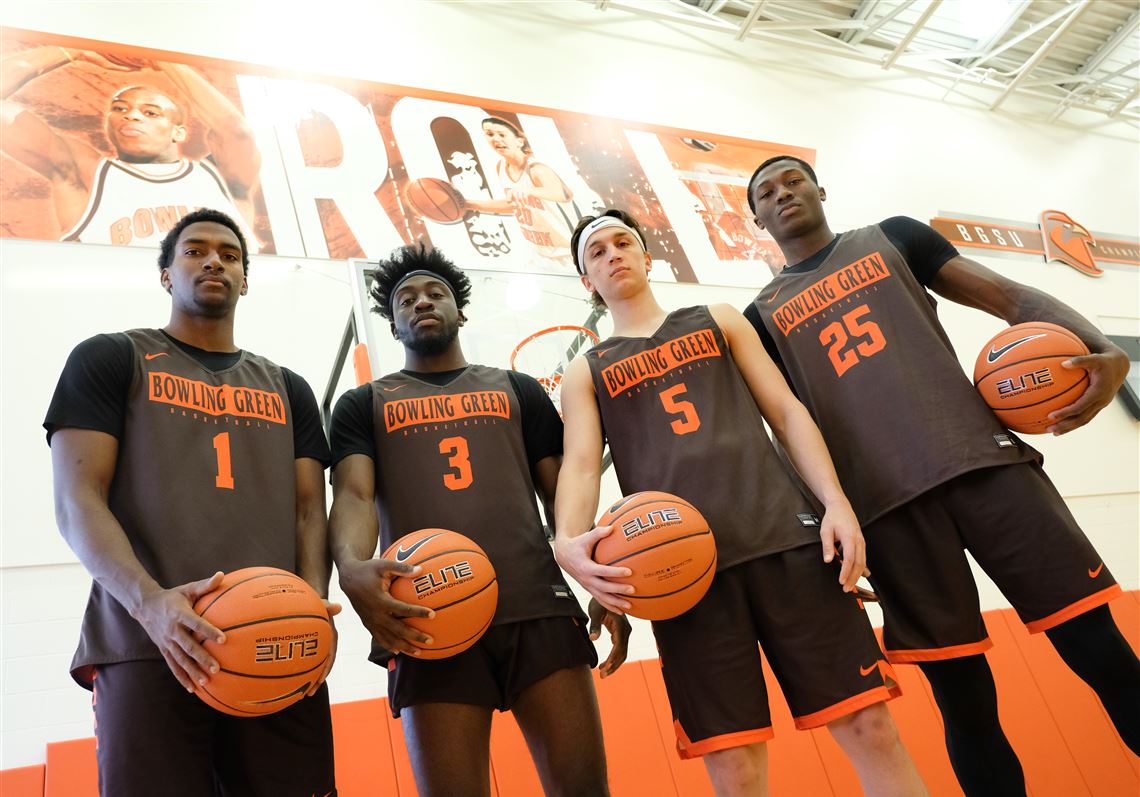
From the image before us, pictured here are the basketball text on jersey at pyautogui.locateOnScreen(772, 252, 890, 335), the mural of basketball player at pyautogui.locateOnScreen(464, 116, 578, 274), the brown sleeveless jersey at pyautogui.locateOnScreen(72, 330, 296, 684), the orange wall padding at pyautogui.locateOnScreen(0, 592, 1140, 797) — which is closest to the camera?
the brown sleeveless jersey at pyautogui.locateOnScreen(72, 330, 296, 684)

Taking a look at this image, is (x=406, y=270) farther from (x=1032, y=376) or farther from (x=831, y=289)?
(x=1032, y=376)

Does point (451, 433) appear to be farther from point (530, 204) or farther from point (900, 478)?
point (530, 204)

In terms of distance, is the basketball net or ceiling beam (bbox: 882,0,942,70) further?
ceiling beam (bbox: 882,0,942,70)

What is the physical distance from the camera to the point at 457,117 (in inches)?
227

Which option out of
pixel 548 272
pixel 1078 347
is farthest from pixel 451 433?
pixel 548 272

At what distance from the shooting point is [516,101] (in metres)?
6.12

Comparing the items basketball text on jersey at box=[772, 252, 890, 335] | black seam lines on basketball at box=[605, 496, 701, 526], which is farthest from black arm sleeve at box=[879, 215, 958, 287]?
black seam lines on basketball at box=[605, 496, 701, 526]

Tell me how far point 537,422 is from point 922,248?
136 centimetres

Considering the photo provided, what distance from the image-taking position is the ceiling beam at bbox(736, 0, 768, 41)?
24.1ft

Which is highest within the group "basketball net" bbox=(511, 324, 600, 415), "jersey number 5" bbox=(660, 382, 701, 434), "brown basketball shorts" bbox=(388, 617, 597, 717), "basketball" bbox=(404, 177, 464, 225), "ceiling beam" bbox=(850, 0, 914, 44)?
"ceiling beam" bbox=(850, 0, 914, 44)

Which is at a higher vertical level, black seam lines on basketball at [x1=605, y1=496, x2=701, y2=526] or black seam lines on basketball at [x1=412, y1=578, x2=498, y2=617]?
black seam lines on basketball at [x1=605, y1=496, x2=701, y2=526]

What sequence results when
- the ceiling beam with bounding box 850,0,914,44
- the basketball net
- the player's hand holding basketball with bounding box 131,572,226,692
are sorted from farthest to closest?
the ceiling beam with bounding box 850,0,914,44 → the basketball net → the player's hand holding basketball with bounding box 131,572,226,692

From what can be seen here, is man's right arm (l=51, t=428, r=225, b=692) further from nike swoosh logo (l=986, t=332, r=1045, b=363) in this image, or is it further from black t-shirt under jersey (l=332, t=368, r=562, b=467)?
nike swoosh logo (l=986, t=332, r=1045, b=363)

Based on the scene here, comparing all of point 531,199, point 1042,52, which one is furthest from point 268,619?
point 1042,52
